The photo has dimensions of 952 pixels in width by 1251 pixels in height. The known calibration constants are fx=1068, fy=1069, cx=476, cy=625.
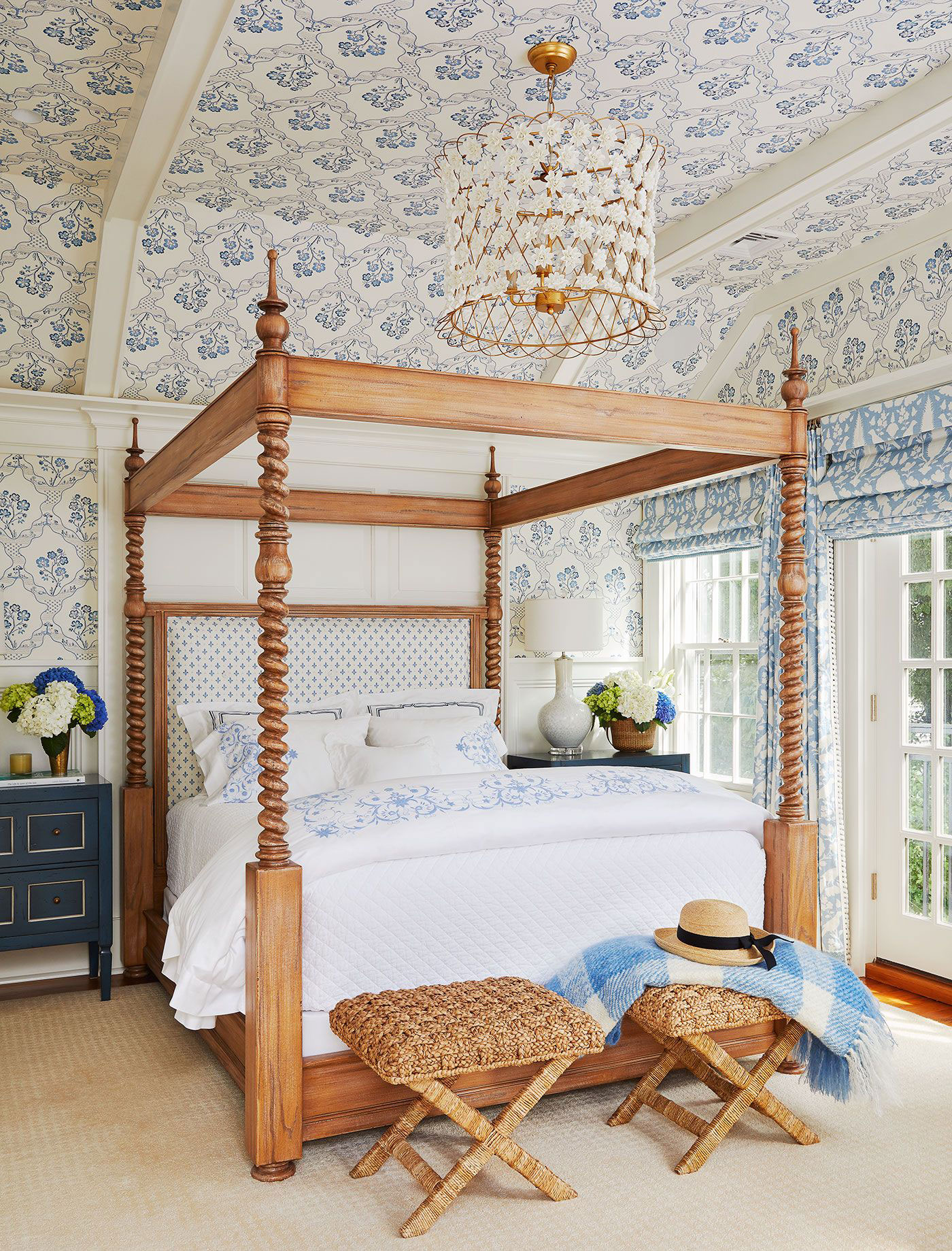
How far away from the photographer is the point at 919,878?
4.36 m

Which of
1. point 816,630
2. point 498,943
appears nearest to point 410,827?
point 498,943

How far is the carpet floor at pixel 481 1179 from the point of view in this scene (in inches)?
98.9

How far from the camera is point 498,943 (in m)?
3.20

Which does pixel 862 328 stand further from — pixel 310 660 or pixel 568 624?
pixel 310 660

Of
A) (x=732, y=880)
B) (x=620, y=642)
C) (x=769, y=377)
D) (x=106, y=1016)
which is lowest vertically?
(x=106, y=1016)

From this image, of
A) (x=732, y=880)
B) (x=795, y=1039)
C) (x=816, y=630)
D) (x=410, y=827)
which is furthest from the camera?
(x=816, y=630)

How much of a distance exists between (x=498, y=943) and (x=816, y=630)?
2.11m

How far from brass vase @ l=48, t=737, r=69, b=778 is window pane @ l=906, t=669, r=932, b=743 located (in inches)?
137

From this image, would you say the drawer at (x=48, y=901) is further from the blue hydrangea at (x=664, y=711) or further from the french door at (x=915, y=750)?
the french door at (x=915, y=750)

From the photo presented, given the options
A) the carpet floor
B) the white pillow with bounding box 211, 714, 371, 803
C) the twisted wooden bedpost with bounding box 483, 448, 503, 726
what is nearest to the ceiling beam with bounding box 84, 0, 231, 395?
the white pillow with bounding box 211, 714, 371, 803

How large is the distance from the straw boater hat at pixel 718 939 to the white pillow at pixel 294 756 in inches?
69.5

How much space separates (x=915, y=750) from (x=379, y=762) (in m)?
2.19

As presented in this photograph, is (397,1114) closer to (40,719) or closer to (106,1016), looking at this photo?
(106,1016)

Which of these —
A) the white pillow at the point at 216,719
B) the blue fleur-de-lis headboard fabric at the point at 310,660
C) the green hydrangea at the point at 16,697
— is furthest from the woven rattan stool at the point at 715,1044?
the green hydrangea at the point at 16,697
